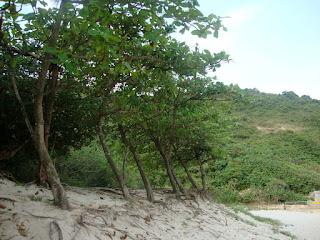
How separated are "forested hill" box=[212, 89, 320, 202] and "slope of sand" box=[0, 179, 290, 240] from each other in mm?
6951

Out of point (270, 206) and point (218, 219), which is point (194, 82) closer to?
point (218, 219)

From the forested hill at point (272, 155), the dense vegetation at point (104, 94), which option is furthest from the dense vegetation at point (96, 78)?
the forested hill at point (272, 155)

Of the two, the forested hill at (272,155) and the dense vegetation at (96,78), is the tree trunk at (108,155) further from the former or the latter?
the forested hill at (272,155)

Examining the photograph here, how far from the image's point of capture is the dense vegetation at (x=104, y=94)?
6.27 metres

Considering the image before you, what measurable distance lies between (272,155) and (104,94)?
46228mm

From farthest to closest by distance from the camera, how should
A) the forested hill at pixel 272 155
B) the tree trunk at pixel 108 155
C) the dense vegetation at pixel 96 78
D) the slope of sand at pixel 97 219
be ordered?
the forested hill at pixel 272 155
the tree trunk at pixel 108 155
the slope of sand at pixel 97 219
the dense vegetation at pixel 96 78

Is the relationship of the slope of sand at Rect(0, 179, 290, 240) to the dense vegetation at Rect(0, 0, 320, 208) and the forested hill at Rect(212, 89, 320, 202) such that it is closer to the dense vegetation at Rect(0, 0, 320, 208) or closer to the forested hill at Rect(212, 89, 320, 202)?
the dense vegetation at Rect(0, 0, 320, 208)

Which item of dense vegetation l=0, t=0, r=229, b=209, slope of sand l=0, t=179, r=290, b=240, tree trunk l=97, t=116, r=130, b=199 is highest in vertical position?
dense vegetation l=0, t=0, r=229, b=209

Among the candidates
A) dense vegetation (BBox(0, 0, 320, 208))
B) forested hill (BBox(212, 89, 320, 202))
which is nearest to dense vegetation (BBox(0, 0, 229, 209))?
dense vegetation (BBox(0, 0, 320, 208))

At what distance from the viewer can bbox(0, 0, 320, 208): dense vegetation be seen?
6270 mm

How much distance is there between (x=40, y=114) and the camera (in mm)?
8594

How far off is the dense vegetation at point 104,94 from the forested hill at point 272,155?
4.61m

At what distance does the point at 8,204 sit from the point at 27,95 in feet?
15.8

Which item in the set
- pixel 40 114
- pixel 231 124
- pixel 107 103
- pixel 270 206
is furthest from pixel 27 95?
pixel 270 206
